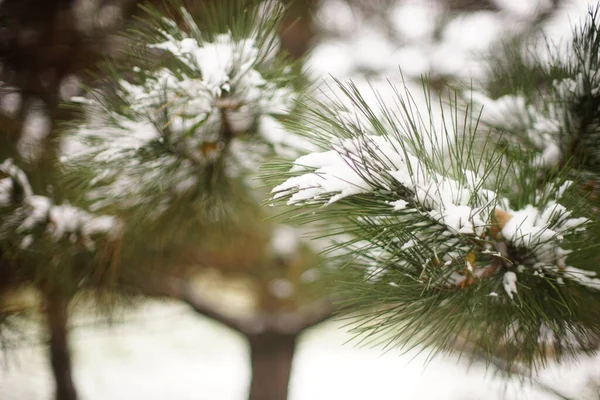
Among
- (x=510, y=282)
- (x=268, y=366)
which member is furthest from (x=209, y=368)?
(x=510, y=282)

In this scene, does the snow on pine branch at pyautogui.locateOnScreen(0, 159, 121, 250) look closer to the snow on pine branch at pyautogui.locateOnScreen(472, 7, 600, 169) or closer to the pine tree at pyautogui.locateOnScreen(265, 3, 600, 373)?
the pine tree at pyautogui.locateOnScreen(265, 3, 600, 373)

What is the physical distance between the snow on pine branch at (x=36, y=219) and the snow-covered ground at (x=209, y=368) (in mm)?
710

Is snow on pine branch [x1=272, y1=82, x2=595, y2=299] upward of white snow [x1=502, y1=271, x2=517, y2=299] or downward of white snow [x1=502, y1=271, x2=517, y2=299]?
upward

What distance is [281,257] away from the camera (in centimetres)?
139

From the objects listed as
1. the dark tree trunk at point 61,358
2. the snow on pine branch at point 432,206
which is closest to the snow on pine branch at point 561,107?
the snow on pine branch at point 432,206

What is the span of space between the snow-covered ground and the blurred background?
1 cm

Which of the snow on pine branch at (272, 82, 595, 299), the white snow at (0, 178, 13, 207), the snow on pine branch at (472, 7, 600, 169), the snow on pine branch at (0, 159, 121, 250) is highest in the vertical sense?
the snow on pine branch at (472, 7, 600, 169)

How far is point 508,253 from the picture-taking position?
1.19 ft

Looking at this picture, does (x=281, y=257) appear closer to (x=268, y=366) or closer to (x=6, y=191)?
(x=268, y=366)

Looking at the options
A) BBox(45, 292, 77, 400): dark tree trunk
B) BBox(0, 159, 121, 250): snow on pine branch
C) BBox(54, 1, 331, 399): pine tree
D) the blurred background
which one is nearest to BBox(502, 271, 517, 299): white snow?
the blurred background

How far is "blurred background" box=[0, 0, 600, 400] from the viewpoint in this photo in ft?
2.53

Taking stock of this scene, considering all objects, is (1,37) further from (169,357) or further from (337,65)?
(169,357)

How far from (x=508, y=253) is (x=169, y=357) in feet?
9.04

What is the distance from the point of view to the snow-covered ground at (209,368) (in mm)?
1656
